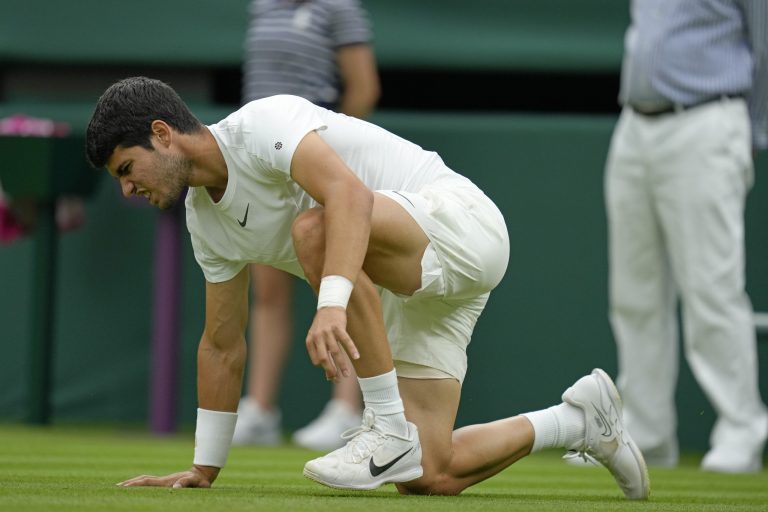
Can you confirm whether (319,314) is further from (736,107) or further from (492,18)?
(492,18)

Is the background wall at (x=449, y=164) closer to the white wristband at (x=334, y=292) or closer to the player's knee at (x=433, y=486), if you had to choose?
the player's knee at (x=433, y=486)

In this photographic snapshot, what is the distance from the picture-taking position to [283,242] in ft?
12.1

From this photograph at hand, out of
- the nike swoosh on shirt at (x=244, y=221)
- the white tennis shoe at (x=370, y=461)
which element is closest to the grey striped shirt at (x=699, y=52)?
the nike swoosh on shirt at (x=244, y=221)

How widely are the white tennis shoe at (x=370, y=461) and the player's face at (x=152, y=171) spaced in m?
0.68

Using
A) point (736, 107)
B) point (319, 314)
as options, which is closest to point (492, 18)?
point (736, 107)

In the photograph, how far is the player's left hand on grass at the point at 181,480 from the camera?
361cm

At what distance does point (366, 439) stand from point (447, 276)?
467 mm

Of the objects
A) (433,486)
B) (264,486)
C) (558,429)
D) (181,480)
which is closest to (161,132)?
(181,480)

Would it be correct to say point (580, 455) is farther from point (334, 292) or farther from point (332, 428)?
point (332, 428)

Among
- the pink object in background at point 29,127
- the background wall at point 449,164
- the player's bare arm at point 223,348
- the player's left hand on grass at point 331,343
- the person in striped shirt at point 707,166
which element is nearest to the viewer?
the player's left hand on grass at point 331,343

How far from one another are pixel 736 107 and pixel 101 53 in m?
3.14

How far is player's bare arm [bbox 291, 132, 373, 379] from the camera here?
10.3ft

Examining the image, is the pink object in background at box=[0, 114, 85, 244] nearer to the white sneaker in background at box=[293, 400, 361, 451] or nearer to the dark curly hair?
the white sneaker in background at box=[293, 400, 361, 451]

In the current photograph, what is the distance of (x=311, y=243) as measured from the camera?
339 centimetres
